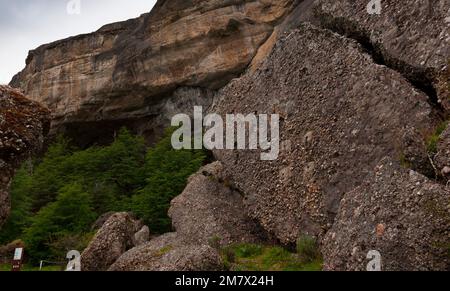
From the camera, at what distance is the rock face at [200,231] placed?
10.3 m

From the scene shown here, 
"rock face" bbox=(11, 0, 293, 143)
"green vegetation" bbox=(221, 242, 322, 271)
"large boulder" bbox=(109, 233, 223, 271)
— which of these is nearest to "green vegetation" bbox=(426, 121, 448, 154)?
"green vegetation" bbox=(221, 242, 322, 271)

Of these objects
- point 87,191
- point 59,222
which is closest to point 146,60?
point 87,191

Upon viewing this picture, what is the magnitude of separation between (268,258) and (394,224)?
177 inches

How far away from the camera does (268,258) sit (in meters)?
11.9

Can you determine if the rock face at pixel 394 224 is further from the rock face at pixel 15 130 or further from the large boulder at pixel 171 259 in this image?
the rock face at pixel 15 130

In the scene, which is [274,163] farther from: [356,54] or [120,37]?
[120,37]

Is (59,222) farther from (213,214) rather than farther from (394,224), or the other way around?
(394,224)

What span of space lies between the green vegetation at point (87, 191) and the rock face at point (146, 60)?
571 cm

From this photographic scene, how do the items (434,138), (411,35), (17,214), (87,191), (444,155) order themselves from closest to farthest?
(444,155) < (434,138) < (411,35) < (17,214) < (87,191)

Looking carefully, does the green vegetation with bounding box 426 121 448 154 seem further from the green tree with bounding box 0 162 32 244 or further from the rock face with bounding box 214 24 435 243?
the green tree with bounding box 0 162 32 244

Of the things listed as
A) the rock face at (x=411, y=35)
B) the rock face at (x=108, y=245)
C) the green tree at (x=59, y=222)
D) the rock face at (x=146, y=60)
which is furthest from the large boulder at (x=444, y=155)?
the rock face at (x=146, y=60)

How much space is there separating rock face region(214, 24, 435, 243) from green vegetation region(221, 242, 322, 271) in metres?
0.46

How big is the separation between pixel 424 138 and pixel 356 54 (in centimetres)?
311
